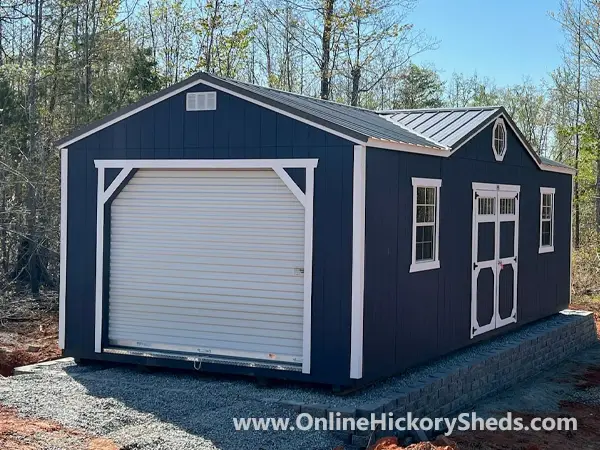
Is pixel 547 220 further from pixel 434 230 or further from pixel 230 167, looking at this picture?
pixel 230 167

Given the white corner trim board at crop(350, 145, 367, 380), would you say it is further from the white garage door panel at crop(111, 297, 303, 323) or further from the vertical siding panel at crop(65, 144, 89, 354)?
A: the vertical siding panel at crop(65, 144, 89, 354)

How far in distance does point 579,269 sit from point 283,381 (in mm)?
13563

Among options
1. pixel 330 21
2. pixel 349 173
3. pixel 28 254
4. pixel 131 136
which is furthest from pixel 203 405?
pixel 330 21

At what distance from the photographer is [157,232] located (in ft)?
29.8

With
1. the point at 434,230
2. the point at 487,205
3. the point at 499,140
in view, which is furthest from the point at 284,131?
the point at 499,140

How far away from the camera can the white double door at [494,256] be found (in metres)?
10.6

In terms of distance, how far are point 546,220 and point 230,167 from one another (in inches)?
263

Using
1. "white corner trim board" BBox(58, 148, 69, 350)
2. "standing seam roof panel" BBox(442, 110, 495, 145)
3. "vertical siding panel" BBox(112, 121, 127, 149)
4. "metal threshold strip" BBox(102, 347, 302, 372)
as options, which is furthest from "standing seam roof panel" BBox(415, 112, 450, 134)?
"white corner trim board" BBox(58, 148, 69, 350)

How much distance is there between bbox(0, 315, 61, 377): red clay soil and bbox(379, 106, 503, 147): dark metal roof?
564 centimetres

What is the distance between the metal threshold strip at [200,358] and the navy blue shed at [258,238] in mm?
20

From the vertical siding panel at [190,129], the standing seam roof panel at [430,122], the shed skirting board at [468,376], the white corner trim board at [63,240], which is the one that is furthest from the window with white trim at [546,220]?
the white corner trim board at [63,240]

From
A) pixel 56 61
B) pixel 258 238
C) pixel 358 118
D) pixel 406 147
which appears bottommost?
pixel 258 238

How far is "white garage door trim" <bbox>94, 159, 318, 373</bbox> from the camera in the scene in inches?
317

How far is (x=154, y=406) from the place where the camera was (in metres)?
7.39
